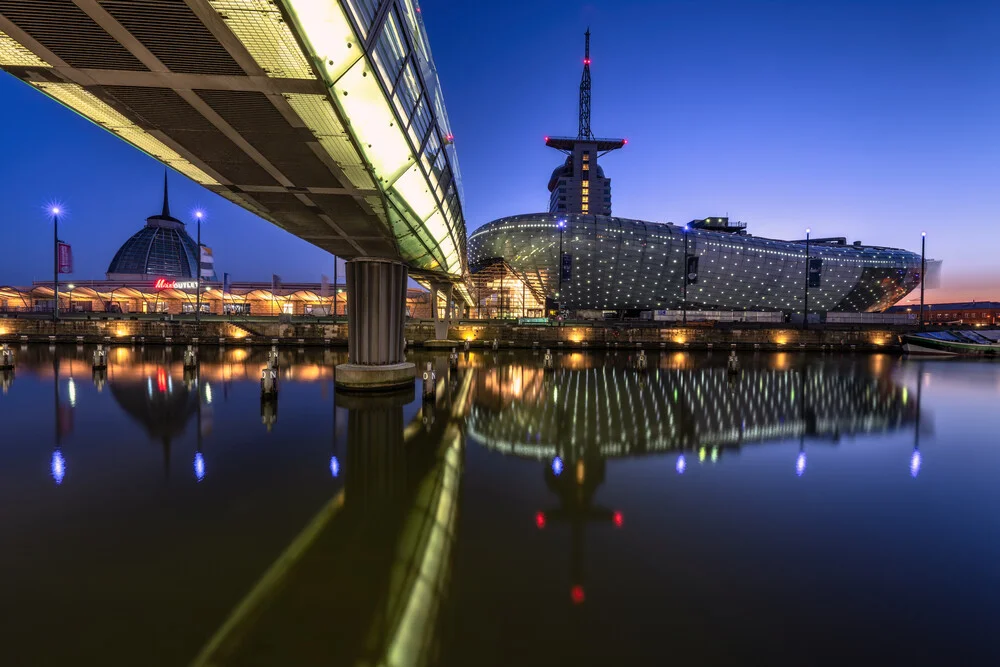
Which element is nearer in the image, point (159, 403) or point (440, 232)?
point (159, 403)

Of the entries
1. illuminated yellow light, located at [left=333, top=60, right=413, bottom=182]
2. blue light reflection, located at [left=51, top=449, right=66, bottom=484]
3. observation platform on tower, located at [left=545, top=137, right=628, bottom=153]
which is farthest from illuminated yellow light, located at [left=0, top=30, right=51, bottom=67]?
observation platform on tower, located at [left=545, top=137, right=628, bottom=153]

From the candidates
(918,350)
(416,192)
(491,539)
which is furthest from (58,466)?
(918,350)

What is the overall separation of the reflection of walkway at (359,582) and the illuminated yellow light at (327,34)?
613 cm

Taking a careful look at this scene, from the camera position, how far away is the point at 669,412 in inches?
559

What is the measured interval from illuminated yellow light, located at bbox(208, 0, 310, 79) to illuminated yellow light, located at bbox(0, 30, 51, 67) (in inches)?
Answer: 106

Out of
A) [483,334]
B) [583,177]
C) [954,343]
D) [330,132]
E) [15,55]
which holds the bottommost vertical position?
[954,343]

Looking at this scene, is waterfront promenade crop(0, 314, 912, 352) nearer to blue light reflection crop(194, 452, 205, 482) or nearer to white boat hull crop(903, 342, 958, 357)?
white boat hull crop(903, 342, 958, 357)

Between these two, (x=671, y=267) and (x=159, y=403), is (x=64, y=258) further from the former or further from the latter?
(x=671, y=267)

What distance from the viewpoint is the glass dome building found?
356 ft

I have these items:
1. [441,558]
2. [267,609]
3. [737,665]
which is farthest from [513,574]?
[267,609]

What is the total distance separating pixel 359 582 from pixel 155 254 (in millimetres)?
140298

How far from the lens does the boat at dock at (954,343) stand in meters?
39.9

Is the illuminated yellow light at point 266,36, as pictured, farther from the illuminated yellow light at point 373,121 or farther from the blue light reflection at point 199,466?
the blue light reflection at point 199,466

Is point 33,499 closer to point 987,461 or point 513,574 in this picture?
point 513,574
